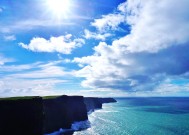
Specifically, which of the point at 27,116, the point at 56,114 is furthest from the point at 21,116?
the point at 56,114

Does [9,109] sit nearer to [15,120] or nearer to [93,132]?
[15,120]

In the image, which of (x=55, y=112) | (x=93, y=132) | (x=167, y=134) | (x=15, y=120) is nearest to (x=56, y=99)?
(x=55, y=112)

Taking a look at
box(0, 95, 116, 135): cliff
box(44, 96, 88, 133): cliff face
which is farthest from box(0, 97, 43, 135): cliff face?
box(44, 96, 88, 133): cliff face

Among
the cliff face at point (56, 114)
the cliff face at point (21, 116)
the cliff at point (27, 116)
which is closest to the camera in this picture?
the cliff face at point (21, 116)

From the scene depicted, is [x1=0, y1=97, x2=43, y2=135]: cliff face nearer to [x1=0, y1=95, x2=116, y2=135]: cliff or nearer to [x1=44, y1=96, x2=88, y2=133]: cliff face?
[x1=0, y1=95, x2=116, y2=135]: cliff

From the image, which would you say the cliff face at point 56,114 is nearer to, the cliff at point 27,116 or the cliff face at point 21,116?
the cliff at point 27,116

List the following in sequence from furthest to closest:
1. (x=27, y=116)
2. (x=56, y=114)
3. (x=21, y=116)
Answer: (x=56, y=114) → (x=27, y=116) → (x=21, y=116)

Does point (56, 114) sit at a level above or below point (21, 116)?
above

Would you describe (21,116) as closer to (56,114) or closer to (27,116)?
(27,116)

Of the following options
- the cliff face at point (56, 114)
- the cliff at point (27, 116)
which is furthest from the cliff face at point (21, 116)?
the cliff face at point (56, 114)
